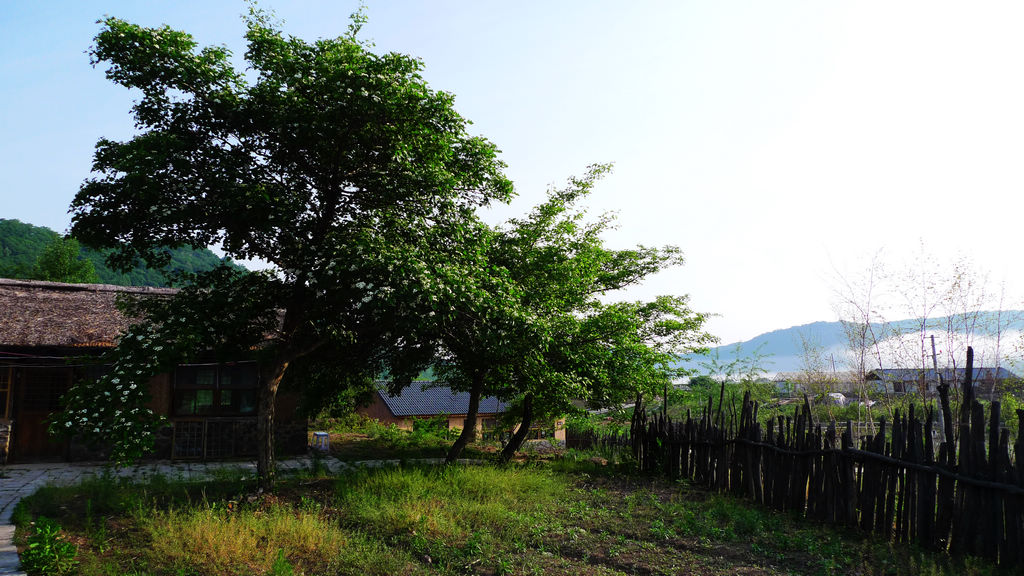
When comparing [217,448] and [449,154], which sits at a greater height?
[449,154]

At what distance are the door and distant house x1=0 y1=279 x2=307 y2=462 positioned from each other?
0.02m

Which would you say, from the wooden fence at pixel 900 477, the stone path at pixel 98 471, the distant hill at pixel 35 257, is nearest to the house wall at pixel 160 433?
the stone path at pixel 98 471

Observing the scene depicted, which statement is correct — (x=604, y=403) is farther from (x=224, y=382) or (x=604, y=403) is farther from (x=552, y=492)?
(x=224, y=382)

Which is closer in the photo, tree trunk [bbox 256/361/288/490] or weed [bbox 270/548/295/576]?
weed [bbox 270/548/295/576]

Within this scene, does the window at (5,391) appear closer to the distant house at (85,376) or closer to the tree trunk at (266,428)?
the distant house at (85,376)

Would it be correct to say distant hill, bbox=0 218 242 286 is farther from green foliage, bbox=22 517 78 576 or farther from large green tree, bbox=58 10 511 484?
green foliage, bbox=22 517 78 576

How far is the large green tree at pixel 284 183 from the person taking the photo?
7121 mm

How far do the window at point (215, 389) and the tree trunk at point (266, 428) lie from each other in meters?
5.75

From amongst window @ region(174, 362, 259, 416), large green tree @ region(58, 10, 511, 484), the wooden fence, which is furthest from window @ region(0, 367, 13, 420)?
the wooden fence

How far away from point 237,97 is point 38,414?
31.8 feet

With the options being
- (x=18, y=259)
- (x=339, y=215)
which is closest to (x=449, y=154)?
(x=339, y=215)

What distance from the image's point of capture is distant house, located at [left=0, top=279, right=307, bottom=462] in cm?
1184

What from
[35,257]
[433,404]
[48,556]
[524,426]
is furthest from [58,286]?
[35,257]

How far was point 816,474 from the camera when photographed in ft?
25.9
